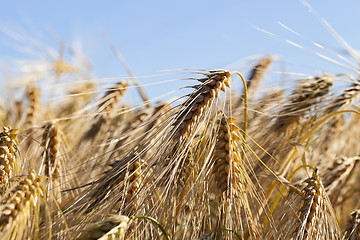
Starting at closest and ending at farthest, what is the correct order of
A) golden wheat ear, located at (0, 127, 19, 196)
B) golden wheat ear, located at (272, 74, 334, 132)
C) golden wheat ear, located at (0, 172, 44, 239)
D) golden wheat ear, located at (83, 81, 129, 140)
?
golden wheat ear, located at (0, 172, 44, 239), golden wheat ear, located at (0, 127, 19, 196), golden wheat ear, located at (272, 74, 334, 132), golden wheat ear, located at (83, 81, 129, 140)

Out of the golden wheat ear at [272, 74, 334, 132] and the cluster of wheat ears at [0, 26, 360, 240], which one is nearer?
the cluster of wheat ears at [0, 26, 360, 240]

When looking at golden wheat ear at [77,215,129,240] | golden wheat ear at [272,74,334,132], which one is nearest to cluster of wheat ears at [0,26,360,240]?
golden wheat ear at [77,215,129,240]

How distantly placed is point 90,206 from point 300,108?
39.1 inches

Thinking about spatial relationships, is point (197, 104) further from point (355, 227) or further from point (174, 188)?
point (355, 227)

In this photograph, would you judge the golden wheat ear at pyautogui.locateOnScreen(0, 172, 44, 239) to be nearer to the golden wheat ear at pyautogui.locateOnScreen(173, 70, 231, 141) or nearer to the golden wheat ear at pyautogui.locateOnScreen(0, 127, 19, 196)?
the golden wheat ear at pyautogui.locateOnScreen(0, 127, 19, 196)

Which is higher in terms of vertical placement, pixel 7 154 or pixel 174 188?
pixel 7 154

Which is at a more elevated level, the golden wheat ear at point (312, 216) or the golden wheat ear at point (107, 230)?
the golden wheat ear at point (107, 230)

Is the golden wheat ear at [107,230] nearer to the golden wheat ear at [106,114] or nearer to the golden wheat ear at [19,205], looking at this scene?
the golden wheat ear at [19,205]

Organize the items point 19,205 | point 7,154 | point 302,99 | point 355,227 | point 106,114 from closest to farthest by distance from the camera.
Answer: point 19,205, point 7,154, point 355,227, point 302,99, point 106,114

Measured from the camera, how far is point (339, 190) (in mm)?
1492

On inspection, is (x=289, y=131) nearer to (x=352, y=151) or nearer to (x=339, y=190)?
(x=339, y=190)

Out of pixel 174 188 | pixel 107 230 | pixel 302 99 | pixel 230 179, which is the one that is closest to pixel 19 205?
pixel 107 230

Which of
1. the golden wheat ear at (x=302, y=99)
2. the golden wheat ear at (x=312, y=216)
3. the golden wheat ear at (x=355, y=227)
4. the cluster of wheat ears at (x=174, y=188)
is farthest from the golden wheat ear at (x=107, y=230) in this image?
the golden wheat ear at (x=302, y=99)

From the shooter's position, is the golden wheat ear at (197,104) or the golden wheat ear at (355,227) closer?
the golden wheat ear at (197,104)
